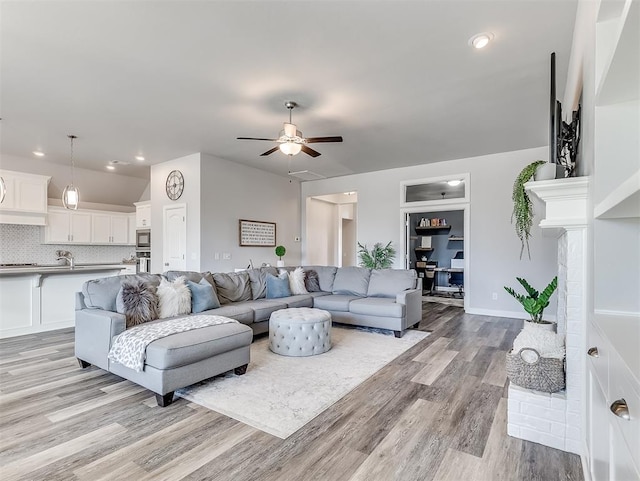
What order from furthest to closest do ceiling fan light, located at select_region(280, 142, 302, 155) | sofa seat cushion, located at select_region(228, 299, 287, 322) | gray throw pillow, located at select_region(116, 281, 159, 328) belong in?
sofa seat cushion, located at select_region(228, 299, 287, 322)
ceiling fan light, located at select_region(280, 142, 302, 155)
gray throw pillow, located at select_region(116, 281, 159, 328)

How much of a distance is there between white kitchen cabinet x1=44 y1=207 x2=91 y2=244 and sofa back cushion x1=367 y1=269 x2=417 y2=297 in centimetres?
679

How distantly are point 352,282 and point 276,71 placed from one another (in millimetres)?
3423

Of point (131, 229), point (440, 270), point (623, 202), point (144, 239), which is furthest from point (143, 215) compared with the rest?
point (623, 202)

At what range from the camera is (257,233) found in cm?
703

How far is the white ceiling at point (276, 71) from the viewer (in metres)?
2.41

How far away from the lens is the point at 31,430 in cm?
219

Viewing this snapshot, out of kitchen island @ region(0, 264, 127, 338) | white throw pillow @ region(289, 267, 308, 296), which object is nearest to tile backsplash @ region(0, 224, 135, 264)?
kitchen island @ region(0, 264, 127, 338)

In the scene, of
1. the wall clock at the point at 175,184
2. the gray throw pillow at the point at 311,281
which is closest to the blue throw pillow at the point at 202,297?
the gray throw pillow at the point at 311,281

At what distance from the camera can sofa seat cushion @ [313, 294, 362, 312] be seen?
492 cm

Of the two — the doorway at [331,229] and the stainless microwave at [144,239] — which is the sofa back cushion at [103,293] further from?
the doorway at [331,229]

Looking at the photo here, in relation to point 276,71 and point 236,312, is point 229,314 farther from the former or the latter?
point 276,71

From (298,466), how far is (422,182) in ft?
19.4

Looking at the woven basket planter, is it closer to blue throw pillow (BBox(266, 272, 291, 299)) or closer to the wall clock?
blue throw pillow (BBox(266, 272, 291, 299))

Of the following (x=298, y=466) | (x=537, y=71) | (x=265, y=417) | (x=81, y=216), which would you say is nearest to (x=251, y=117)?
(x=537, y=71)
